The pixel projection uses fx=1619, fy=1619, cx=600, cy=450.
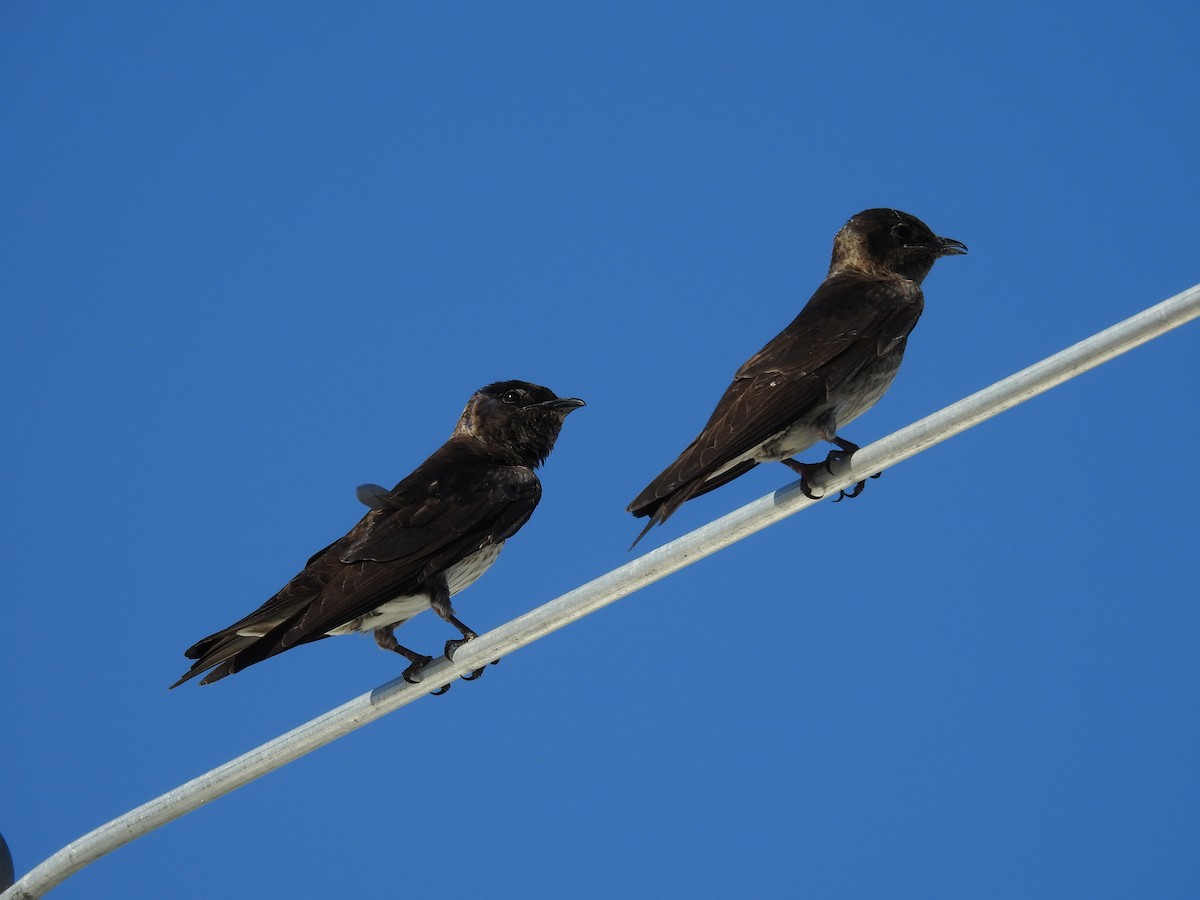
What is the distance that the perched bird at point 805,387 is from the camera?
7164 millimetres

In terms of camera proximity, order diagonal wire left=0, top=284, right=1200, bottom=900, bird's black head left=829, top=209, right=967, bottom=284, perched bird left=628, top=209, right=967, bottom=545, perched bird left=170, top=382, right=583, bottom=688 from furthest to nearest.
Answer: bird's black head left=829, top=209, right=967, bottom=284
perched bird left=170, top=382, right=583, bottom=688
perched bird left=628, top=209, right=967, bottom=545
diagonal wire left=0, top=284, right=1200, bottom=900

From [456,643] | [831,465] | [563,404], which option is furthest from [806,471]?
[563,404]

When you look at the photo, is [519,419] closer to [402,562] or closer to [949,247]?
[402,562]

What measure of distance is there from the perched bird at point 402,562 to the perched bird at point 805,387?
1362mm

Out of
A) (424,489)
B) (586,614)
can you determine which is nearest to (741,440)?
(586,614)

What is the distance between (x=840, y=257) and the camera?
9086mm

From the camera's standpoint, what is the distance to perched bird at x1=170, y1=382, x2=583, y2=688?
25.4 ft

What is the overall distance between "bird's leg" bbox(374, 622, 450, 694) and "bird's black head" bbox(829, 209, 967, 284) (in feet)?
10.4

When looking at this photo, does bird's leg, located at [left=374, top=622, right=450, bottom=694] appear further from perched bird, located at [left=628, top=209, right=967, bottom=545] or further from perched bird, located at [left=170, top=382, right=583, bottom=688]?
perched bird, located at [left=628, top=209, right=967, bottom=545]

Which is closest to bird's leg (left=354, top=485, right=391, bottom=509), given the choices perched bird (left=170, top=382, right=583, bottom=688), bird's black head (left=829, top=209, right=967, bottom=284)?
perched bird (left=170, top=382, right=583, bottom=688)

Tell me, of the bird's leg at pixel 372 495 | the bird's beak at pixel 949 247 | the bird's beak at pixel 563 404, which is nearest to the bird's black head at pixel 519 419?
the bird's beak at pixel 563 404

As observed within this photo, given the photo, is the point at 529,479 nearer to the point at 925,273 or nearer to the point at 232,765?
the point at 925,273

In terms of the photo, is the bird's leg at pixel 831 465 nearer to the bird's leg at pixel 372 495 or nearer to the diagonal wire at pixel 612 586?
the diagonal wire at pixel 612 586

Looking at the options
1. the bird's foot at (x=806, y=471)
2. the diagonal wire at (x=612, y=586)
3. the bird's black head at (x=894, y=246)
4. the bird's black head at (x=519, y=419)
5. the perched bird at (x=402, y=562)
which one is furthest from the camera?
the bird's black head at (x=519, y=419)
